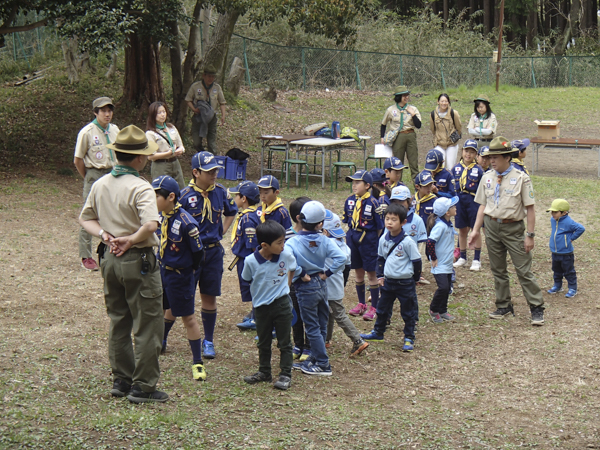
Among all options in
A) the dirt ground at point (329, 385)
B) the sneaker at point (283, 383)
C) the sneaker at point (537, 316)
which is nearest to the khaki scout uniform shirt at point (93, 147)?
the dirt ground at point (329, 385)

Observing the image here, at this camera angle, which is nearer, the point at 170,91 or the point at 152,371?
the point at 152,371

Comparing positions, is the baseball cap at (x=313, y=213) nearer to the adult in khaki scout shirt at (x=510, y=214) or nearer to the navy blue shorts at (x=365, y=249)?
the navy blue shorts at (x=365, y=249)

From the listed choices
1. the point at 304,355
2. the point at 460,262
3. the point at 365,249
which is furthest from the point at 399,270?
the point at 460,262

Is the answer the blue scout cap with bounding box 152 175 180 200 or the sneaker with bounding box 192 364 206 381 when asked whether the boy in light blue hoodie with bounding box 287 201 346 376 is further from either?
the blue scout cap with bounding box 152 175 180 200

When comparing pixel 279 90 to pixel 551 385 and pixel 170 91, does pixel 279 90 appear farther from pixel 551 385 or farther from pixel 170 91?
pixel 551 385

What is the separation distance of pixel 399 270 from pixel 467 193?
3410 mm

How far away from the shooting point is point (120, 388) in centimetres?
518

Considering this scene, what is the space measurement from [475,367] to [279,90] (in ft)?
68.5

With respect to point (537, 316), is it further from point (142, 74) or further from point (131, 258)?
point (142, 74)

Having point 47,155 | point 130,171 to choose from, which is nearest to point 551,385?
point 130,171

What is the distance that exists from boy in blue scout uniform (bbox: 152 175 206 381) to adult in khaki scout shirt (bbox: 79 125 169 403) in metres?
0.65

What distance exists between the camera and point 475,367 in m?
6.48

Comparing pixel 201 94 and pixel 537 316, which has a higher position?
pixel 201 94

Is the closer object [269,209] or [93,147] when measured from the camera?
[269,209]
